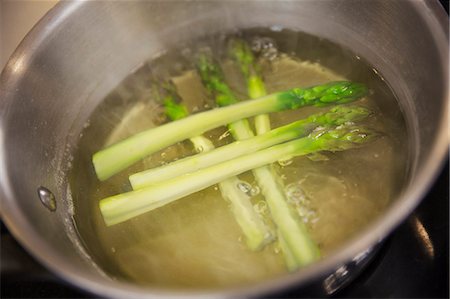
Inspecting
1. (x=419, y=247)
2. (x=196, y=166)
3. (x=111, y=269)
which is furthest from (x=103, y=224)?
(x=419, y=247)

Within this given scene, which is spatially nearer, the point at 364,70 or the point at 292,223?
the point at 292,223

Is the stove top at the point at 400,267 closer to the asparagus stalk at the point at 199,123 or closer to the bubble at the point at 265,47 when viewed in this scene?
the asparagus stalk at the point at 199,123

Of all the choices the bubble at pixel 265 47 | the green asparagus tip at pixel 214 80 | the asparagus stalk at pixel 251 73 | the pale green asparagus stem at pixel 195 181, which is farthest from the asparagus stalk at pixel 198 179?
the bubble at pixel 265 47

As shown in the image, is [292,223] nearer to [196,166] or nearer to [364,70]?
[196,166]

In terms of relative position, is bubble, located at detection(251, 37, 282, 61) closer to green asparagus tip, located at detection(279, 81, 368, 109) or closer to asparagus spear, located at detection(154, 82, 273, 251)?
green asparagus tip, located at detection(279, 81, 368, 109)

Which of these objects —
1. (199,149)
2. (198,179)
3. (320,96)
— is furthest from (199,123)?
(320,96)
